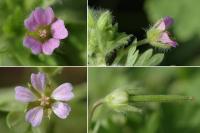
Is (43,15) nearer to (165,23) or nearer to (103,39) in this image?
(103,39)

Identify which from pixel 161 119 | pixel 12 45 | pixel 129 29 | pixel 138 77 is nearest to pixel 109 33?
pixel 129 29

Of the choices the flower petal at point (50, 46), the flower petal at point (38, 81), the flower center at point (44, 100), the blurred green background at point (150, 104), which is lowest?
the blurred green background at point (150, 104)

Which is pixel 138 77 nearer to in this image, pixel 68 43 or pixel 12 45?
pixel 68 43

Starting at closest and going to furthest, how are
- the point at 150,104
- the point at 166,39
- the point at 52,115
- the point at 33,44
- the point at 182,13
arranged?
the point at 33,44 < the point at 166,39 < the point at 52,115 < the point at 150,104 < the point at 182,13

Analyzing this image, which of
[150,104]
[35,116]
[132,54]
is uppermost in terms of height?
[132,54]

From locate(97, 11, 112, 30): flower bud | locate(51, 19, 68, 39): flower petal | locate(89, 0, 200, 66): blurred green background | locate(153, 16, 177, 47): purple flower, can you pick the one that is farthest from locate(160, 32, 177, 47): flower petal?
locate(89, 0, 200, 66): blurred green background

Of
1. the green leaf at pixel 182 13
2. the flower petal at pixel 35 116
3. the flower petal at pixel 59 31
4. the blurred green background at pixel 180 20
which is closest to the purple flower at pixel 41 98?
the flower petal at pixel 35 116

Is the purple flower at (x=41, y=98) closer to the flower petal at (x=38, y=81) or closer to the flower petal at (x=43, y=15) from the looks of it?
the flower petal at (x=38, y=81)

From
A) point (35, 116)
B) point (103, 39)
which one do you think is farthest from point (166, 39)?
point (35, 116)
